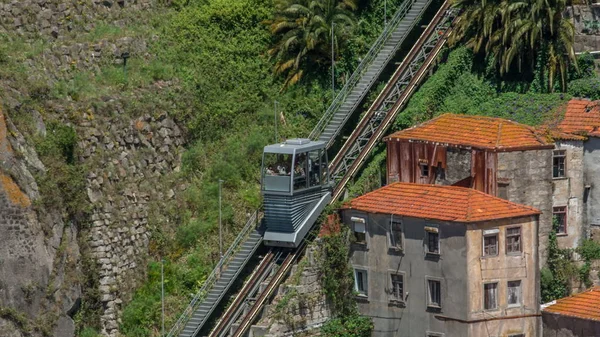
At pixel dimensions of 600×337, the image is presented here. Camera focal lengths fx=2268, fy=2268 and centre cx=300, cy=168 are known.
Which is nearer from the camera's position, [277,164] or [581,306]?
[581,306]

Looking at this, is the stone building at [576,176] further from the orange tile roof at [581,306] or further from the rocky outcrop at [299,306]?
the rocky outcrop at [299,306]

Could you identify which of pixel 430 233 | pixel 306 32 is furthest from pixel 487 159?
pixel 306 32

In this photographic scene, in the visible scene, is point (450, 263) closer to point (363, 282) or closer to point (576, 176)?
point (363, 282)

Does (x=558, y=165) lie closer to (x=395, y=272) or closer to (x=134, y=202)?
(x=395, y=272)

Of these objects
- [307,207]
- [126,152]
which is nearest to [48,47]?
[126,152]

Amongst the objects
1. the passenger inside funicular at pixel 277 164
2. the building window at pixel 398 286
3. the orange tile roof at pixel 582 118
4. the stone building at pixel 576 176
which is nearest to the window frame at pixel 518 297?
the stone building at pixel 576 176
